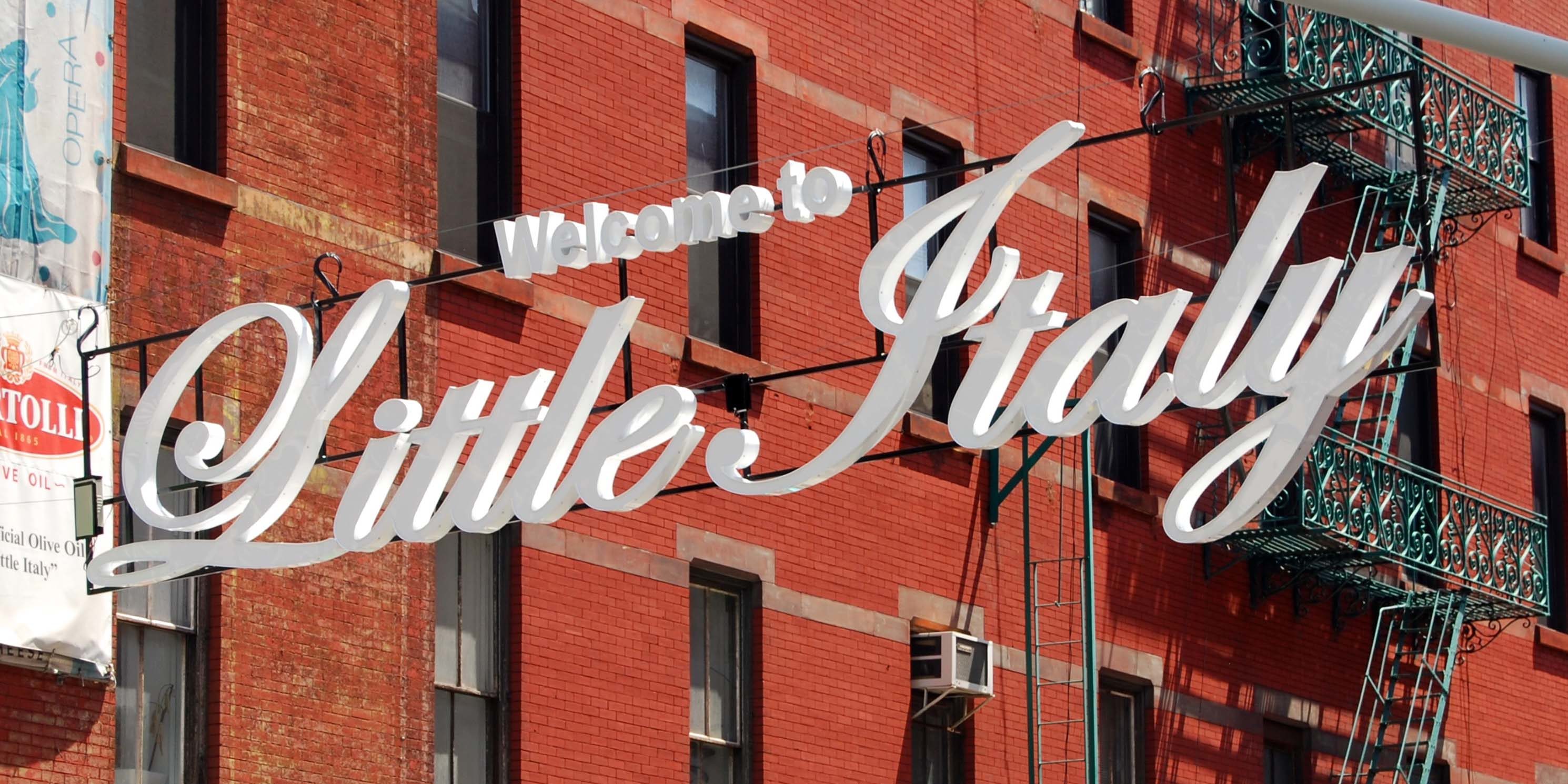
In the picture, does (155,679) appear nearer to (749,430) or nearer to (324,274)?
(324,274)

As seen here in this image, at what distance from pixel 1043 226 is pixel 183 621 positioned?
1016cm

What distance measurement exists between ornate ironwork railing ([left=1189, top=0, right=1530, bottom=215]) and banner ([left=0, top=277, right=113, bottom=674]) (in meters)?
13.0

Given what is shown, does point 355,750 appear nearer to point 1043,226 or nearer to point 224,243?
point 224,243

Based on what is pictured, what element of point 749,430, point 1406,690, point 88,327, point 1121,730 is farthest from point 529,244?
point 1406,690

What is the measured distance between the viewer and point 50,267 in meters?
16.9

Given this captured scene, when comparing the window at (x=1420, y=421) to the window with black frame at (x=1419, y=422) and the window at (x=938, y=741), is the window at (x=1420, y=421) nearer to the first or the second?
the window with black frame at (x=1419, y=422)

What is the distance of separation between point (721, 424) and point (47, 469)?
20.2 feet

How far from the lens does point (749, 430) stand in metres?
14.9

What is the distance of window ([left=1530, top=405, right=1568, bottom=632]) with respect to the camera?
31484mm

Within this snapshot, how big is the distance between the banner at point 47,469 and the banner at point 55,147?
0.64ft

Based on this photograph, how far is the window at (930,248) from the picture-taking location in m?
24.1

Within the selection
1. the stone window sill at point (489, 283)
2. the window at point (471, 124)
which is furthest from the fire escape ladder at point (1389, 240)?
the stone window sill at point (489, 283)

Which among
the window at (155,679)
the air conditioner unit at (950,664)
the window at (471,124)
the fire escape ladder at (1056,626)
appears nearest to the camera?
the window at (155,679)

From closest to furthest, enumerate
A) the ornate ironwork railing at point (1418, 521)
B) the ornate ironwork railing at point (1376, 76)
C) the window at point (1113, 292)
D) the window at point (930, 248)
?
the window at point (930, 248), the ornate ironwork railing at point (1418, 521), the window at point (1113, 292), the ornate ironwork railing at point (1376, 76)
